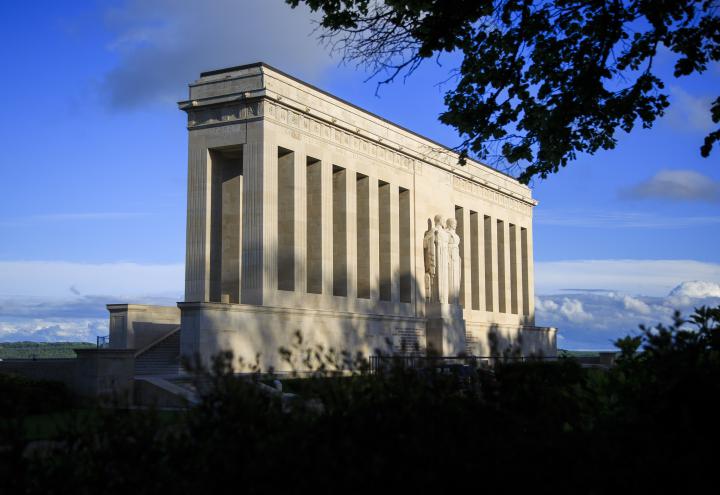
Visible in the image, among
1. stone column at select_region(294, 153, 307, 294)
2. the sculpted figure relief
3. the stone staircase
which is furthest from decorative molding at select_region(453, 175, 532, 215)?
the stone staircase

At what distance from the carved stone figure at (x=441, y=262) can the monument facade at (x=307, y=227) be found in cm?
6

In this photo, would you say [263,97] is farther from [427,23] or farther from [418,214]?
[427,23]

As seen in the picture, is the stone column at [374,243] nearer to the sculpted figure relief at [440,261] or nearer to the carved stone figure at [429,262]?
the carved stone figure at [429,262]

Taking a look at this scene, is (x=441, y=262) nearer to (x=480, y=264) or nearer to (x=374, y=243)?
(x=374, y=243)

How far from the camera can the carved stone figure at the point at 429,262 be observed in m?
44.2

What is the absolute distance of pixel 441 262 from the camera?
44.3 meters

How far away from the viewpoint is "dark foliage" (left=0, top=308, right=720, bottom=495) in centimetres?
579

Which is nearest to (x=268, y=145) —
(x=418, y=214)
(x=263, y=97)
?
(x=263, y=97)

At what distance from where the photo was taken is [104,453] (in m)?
6.68

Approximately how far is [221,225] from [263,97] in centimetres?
654

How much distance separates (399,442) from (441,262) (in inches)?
1508

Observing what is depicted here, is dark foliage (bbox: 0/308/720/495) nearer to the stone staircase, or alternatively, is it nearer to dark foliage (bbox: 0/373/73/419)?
dark foliage (bbox: 0/373/73/419)

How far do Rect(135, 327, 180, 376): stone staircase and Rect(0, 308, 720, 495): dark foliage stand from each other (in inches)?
921

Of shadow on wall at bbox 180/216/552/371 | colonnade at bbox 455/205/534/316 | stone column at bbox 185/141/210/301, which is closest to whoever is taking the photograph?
shadow on wall at bbox 180/216/552/371
